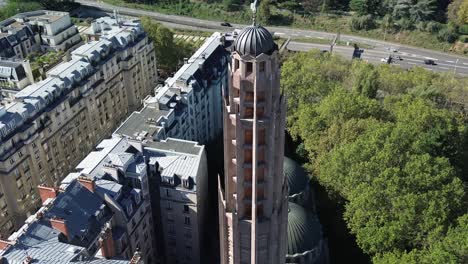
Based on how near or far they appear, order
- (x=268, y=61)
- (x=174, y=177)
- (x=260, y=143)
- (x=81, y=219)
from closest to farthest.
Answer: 1. (x=268, y=61)
2. (x=260, y=143)
3. (x=81, y=219)
4. (x=174, y=177)

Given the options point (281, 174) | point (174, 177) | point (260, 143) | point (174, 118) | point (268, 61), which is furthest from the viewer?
point (174, 118)

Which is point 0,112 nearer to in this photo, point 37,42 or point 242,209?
point 242,209

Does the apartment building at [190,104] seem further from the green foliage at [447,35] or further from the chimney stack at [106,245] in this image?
the green foliage at [447,35]

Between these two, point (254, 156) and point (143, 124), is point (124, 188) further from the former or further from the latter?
point (254, 156)

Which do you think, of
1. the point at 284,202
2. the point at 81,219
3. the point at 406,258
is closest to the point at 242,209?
the point at 284,202

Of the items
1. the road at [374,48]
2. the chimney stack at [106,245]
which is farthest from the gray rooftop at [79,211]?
the road at [374,48]

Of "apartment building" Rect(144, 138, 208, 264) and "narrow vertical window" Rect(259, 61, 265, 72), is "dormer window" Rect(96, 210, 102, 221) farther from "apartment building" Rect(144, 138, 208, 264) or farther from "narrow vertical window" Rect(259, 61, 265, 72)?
"narrow vertical window" Rect(259, 61, 265, 72)

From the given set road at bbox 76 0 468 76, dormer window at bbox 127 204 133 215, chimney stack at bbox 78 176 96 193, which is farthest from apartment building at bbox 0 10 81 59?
dormer window at bbox 127 204 133 215
